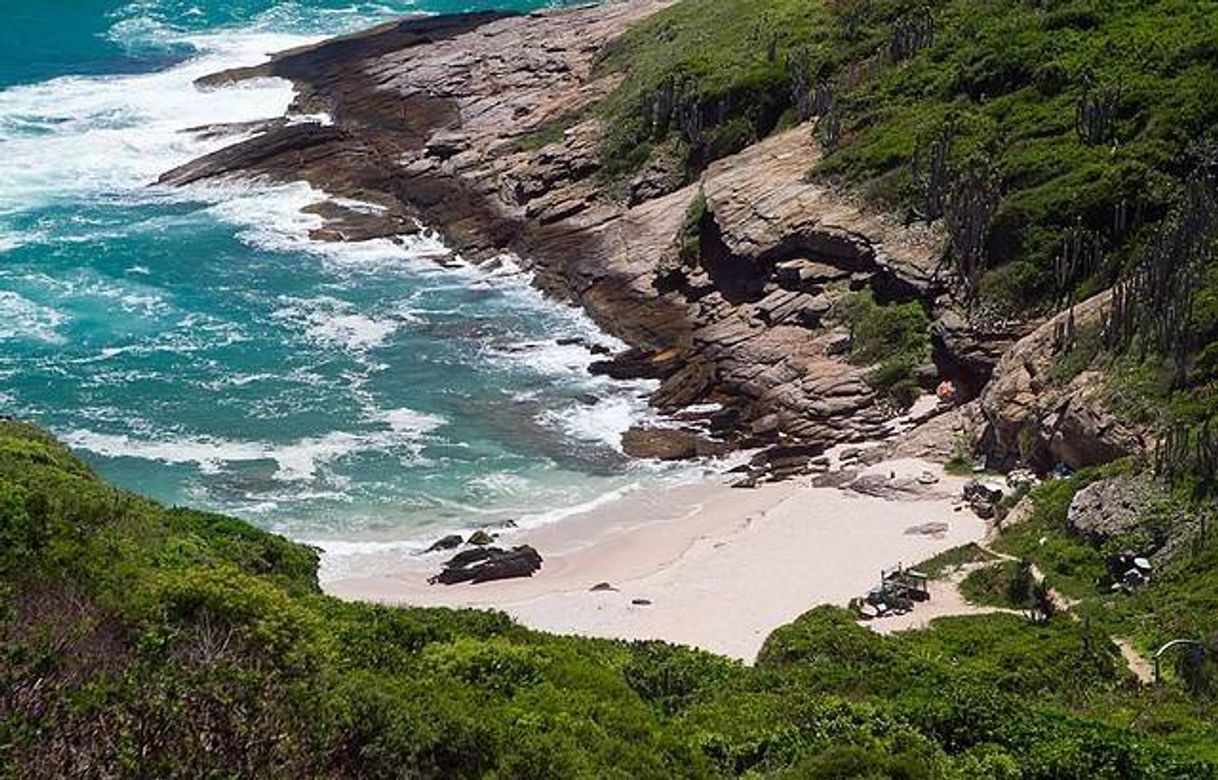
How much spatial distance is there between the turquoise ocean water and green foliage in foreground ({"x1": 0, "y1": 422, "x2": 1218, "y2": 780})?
47.5 feet

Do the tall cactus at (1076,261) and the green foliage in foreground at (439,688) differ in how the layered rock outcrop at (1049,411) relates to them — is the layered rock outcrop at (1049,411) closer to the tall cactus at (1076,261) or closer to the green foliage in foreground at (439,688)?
the tall cactus at (1076,261)

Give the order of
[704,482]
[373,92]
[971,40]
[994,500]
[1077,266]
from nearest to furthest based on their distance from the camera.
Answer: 1. [994,500]
2. [704,482]
3. [1077,266]
4. [971,40]
5. [373,92]

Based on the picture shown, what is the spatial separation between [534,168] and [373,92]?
18.7 m

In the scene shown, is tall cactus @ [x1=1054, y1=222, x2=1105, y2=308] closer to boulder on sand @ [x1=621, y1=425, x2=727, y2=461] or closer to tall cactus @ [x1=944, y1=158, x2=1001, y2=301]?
tall cactus @ [x1=944, y1=158, x2=1001, y2=301]

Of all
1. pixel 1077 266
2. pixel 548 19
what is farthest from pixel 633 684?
pixel 548 19

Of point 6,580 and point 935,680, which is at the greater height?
point 6,580

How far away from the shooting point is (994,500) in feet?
126

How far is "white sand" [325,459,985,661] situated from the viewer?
33844 mm

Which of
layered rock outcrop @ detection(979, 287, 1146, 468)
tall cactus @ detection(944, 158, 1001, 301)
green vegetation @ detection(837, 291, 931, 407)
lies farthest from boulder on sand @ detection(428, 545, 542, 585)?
tall cactus @ detection(944, 158, 1001, 301)

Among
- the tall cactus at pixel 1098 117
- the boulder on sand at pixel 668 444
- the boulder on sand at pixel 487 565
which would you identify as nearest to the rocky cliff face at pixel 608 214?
the boulder on sand at pixel 668 444

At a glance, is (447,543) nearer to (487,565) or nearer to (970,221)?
(487,565)

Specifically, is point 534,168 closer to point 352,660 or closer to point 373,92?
point 373,92

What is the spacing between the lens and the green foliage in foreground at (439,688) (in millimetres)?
13289

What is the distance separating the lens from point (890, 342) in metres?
47.7
